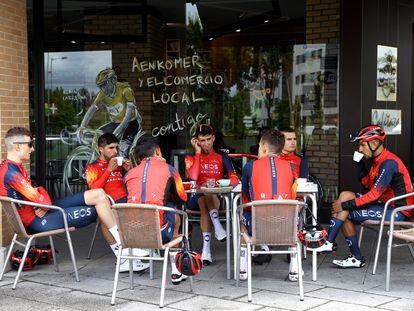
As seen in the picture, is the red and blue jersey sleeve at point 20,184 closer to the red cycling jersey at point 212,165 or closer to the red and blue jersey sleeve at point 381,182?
the red cycling jersey at point 212,165

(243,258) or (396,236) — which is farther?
(243,258)

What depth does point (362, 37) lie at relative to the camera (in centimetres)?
874

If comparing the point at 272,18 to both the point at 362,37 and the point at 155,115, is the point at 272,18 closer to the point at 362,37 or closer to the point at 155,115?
the point at 362,37

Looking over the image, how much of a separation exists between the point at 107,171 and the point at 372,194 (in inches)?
95.8

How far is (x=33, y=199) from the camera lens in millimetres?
5820

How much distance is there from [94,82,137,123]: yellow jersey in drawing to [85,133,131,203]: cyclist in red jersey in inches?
112

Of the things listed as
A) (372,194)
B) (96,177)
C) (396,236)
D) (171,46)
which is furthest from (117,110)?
(396,236)

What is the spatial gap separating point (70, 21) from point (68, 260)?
398 centimetres

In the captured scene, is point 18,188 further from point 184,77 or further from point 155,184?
point 184,77

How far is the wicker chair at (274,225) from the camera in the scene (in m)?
5.15

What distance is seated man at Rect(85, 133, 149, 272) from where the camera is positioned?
6.54 m

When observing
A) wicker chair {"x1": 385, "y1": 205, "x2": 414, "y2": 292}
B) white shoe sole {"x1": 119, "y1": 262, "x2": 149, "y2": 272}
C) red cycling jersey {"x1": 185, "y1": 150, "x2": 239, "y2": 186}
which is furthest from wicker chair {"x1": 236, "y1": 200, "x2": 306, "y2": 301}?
red cycling jersey {"x1": 185, "y1": 150, "x2": 239, "y2": 186}

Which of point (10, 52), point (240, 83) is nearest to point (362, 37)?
point (240, 83)

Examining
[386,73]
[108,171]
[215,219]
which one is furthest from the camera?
[386,73]
